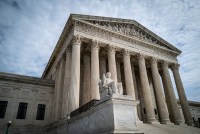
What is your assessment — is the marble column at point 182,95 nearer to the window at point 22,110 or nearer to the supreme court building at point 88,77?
the supreme court building at point 88,77

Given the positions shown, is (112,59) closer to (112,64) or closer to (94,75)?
(112,64)

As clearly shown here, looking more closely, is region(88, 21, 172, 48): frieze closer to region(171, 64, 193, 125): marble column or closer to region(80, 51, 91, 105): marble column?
region(80, 51, 91, 105): marble column

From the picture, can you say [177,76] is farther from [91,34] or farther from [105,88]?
[105,88]

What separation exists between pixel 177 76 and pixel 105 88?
22941 millimetres

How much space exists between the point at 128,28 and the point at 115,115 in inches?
821

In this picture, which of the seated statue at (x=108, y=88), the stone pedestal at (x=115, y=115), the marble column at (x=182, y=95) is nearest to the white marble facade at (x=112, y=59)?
the marble column at (x=182, y=95)

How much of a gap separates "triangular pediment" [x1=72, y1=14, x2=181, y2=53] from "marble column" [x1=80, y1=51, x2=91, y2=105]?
516 cm

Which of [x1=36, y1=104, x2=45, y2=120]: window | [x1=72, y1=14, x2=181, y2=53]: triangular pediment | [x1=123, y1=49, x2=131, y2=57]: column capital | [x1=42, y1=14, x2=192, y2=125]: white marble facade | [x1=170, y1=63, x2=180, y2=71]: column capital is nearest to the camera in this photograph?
[x1=42, y1=14, x2=192, y2=125]: white marble facade

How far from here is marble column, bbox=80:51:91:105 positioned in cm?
2341

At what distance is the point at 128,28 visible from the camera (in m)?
27.6

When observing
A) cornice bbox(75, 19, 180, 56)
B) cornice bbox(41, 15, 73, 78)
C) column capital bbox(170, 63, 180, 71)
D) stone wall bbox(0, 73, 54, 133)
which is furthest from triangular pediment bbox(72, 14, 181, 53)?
stone wall bbox(0, 73, 54, 133)

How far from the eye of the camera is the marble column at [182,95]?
1039 inches

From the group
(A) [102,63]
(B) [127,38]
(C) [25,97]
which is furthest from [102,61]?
(C) [25,97]

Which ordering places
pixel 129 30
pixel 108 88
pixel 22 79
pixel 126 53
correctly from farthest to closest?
1. pixel 129 30
2. pixel 22 79
3. pixel 126 53
4. pixel 108 88
